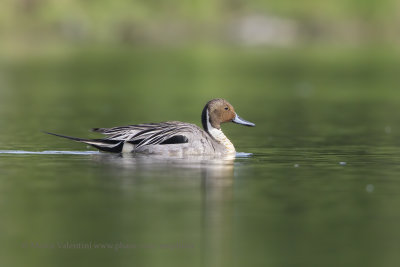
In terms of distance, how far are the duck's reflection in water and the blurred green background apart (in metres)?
0.02

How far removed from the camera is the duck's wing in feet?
44.0

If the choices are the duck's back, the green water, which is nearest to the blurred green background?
the green water

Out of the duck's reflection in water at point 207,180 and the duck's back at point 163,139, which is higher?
the duck's back at point 163,139

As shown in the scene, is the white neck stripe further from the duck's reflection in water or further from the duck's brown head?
the duck's reflection in water

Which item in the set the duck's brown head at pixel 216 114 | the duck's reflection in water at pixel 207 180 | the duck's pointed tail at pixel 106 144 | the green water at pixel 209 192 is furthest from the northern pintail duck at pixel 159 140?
the duck's brown head at pixel 216 114

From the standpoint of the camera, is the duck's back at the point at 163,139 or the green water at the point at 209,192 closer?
the green water at the point at 209,192

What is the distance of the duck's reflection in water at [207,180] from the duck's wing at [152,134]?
0.22m

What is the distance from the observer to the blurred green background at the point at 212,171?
8297mm

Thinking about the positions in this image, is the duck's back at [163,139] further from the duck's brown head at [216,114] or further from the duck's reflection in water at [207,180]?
the duck's brown head at [216,114]

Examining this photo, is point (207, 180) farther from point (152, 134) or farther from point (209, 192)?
point (152, 134)

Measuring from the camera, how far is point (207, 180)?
11406 millimetres

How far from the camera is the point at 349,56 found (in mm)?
55844

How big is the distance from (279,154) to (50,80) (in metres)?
20.3

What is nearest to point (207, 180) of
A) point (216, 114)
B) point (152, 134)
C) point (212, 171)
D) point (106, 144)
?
point (212, 171)
